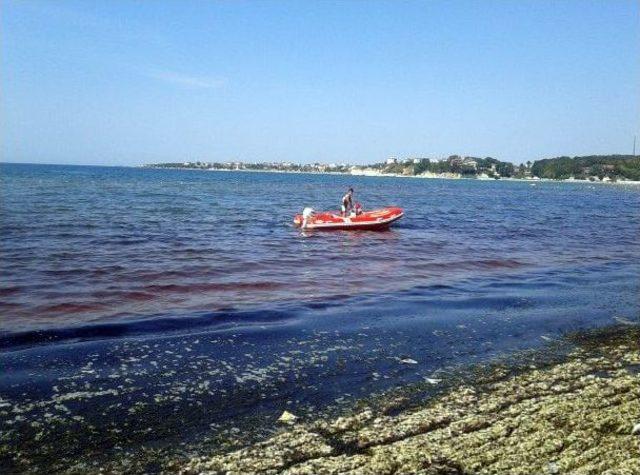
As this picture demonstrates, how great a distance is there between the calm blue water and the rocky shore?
1.89 ft

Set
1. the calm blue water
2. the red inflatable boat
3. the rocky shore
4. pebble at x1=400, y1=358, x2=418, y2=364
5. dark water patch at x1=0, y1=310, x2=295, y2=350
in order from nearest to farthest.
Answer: the rocky shore
the calm blue water
pebble at x1=400, y1=358, x2=418, y2=364
dark water patch at x1=0, y1=310, x2=295, y2=350
the red inflatable boat

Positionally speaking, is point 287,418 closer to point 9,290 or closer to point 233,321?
point 233,321

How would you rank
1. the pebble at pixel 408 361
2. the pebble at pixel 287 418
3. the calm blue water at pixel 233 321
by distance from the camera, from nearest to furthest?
the pebble at pixel 287 418 → the calm blue water at pixel 233 321 → the pebble at pixel 408 361

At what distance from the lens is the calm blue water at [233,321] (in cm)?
493

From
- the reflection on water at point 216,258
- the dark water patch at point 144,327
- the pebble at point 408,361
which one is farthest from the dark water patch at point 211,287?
the pebble at point 408,361

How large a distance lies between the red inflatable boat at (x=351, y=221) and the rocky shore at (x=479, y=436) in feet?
61.5

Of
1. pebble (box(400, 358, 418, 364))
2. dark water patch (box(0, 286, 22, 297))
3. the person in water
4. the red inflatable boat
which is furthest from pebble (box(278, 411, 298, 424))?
the person in water

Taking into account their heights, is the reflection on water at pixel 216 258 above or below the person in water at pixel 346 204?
below

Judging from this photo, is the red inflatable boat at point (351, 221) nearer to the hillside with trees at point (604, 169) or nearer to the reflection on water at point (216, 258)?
the reflection on water at point (216, 258)

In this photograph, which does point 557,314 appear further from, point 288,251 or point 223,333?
point 288,251

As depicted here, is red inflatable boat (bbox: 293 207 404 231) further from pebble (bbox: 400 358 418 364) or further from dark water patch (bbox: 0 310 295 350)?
pebble (bbox: 400 358 418 364)

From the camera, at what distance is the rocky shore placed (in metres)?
3.75

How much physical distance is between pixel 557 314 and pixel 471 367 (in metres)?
3.68

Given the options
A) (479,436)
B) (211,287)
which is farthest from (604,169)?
(479,436)
